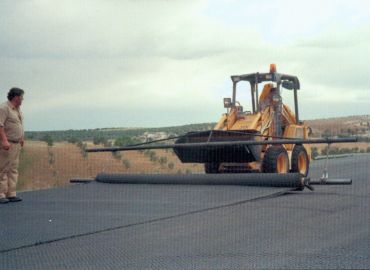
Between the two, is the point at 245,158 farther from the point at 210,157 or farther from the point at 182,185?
the point at 182,185

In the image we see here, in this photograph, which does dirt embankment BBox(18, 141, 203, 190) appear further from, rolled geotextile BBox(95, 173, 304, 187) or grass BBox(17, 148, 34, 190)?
rolled geotextile BBox(95, 173, 304, 187)

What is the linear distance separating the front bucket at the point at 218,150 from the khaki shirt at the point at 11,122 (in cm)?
428

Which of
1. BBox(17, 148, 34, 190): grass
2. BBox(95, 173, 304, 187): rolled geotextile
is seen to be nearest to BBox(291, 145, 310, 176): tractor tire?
BBox(95, 173, 304, 187): rolled geotextile

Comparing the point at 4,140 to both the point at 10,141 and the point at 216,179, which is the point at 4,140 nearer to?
the point at 10,141

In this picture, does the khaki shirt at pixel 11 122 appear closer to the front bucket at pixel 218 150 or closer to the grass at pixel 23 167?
the front bucket at pixel 218 150

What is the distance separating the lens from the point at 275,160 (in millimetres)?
14383

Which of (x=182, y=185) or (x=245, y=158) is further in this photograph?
(x=245, y=158)

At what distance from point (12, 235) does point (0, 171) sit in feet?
12.1

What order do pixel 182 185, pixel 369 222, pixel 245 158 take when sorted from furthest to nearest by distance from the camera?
1. pixel 245 158
2. pixel 182 185
3. pixel 369 222

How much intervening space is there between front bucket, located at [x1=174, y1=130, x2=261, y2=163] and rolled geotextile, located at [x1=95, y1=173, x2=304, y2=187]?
1.31m

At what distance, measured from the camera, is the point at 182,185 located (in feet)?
42.1

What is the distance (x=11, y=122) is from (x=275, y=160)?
6.16 metres

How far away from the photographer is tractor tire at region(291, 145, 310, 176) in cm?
1556

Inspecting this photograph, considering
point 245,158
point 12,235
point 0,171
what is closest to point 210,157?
point 245,158
